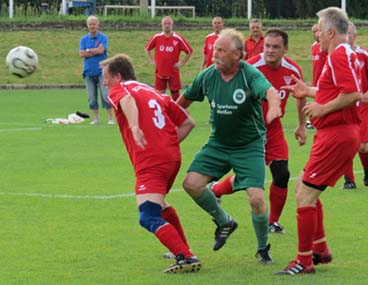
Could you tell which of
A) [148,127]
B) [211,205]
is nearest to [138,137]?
[148,127]

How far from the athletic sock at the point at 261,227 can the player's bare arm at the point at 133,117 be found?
1.21 meters

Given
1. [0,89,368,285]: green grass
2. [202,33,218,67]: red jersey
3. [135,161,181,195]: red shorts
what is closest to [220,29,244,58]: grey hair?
[135,161,181,195]: red shorts

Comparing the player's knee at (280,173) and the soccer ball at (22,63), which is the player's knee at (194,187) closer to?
the player's knee at (280,173)

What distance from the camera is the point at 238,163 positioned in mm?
9141

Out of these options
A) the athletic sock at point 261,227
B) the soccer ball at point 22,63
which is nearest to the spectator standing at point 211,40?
the soccer ball at point 22,63

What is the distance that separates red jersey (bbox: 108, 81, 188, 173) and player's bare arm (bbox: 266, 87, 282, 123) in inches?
35.0

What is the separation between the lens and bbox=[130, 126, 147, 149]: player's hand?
27.4 ft

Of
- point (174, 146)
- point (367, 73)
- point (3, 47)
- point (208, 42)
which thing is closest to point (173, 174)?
point (174, 146)

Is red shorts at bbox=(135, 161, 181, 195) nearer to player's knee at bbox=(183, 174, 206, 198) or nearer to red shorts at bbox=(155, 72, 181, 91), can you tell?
player's knee at bbox=(183, 174, 206, 198)

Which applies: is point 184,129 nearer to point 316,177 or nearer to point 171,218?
point 171,218

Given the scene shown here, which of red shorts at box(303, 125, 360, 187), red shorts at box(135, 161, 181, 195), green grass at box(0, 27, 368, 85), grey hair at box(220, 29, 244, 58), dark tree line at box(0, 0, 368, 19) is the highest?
grey hair at box(220, 29, 244, 58)

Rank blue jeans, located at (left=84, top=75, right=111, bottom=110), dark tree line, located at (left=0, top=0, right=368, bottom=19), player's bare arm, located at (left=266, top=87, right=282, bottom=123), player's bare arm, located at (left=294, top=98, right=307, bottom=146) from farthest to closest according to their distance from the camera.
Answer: dark tree line, located at (left=0, top=0, right=368, bottom=19) → blue jeans, located at (left=84, top=75, right=111, bottom=110) → player's bare arm, located at (left=294, top=98, right=307, bottom=146) → player's bare arm, located at (left=266, top=87, right=282, bottom=123)

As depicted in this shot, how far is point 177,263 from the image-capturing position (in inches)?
341

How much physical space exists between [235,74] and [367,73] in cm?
325
